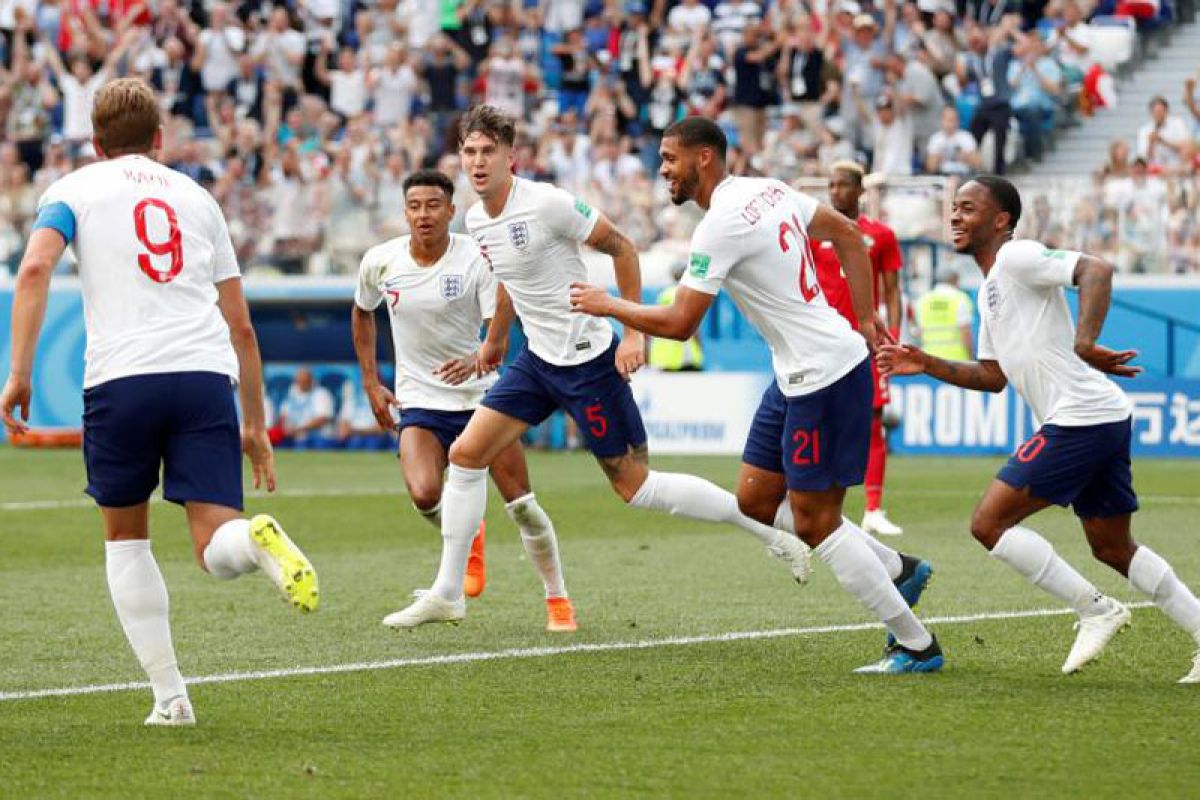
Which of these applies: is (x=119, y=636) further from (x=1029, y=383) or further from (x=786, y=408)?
(x=1029, y=383)

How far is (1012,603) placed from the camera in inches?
437

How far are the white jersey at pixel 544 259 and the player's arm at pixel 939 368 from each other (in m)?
2.01

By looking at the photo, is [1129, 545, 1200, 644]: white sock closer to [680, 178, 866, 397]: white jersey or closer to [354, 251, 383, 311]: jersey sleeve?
[680, 178, 866, 397]: white jersey

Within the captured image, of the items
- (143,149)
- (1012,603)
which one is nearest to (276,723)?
(143,149)

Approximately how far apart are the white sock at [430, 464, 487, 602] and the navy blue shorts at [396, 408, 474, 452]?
2.93ft

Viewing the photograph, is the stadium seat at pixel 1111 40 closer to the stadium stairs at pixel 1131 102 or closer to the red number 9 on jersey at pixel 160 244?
the stadium stairs at pixel 1131 102

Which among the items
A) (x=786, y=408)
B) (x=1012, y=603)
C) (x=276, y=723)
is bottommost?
(x=1012, y=603)

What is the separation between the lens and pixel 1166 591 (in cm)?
841

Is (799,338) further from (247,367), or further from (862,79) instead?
(862,79)

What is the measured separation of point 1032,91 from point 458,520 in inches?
686

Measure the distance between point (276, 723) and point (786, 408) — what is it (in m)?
2.51

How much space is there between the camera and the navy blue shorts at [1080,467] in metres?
8.32

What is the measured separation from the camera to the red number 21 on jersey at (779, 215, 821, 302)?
841cm

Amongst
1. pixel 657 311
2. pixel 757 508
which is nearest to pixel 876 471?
pixel 757 508
